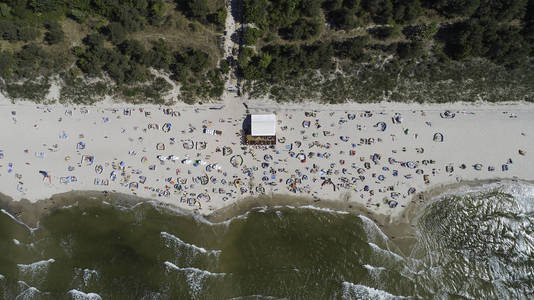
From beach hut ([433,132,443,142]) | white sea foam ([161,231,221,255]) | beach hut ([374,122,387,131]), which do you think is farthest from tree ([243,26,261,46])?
white sea foam ([161,231,221,255])

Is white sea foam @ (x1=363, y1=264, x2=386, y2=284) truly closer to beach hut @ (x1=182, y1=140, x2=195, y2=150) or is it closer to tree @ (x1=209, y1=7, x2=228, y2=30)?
beach hut @ (x1=182, y1=140, x2=195, y2=150)

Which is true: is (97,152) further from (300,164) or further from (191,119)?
(300,164)

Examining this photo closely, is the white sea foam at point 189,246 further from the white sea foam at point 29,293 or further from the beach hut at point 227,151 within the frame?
the white sea foam at point 29,293

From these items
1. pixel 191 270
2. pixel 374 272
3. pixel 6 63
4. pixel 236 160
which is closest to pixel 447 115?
pixel 374 272

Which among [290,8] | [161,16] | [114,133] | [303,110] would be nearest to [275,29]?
[290,8]

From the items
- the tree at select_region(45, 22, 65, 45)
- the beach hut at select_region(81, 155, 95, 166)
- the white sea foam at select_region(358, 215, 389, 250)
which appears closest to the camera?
the tree at select_region(45, 22, 65, 45)

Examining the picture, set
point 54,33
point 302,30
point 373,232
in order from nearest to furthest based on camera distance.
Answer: point 302,30, point 54,33, point 373,232

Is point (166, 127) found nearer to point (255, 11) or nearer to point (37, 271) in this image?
point (255, 11)
